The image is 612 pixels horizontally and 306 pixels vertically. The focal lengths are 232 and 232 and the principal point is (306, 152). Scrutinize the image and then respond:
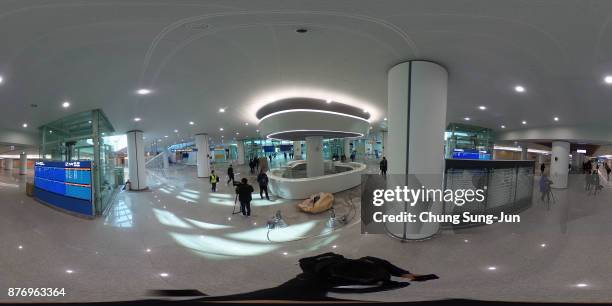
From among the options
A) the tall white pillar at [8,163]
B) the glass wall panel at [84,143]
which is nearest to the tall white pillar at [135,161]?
the glass wall panel at [84,143]

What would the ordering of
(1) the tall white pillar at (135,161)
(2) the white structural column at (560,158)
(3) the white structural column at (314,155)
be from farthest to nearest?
1. (3) the white structural column at (314,155)
2. (2) the white structural column at (560,158)
3. (1) the tall white pillar at (135,161)

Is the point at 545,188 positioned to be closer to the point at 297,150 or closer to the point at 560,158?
the point at 560,158

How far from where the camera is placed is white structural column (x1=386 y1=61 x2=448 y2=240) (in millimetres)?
3510

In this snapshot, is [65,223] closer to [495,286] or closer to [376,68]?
[376,68]

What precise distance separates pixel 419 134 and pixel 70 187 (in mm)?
7706

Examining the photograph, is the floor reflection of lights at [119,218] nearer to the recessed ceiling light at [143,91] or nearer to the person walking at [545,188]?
the recessed ceiling light at [143,91]

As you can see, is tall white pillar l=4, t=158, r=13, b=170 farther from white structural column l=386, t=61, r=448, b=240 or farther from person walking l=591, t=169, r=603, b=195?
person walking l=591, t=169, r=603, b=195

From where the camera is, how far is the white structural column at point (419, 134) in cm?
351

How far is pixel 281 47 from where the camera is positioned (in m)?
3.04

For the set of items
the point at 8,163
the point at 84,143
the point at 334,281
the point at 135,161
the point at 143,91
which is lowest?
the point at 8,163

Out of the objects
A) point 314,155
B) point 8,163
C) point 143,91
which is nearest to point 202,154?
point 314,155

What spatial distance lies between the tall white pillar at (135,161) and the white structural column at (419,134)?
10784mm

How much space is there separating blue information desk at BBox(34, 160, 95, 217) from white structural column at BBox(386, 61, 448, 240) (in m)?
6.40

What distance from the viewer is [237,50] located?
10.1 feet
